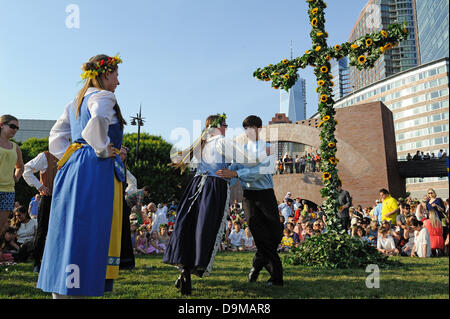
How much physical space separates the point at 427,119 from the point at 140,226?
74426mm

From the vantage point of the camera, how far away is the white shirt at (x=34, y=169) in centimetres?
523

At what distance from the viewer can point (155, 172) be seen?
32.5 m

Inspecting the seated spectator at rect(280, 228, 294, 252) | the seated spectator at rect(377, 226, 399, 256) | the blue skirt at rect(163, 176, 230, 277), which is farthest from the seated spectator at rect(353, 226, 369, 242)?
the blue skirt at rect(163, 176, 230, 277)

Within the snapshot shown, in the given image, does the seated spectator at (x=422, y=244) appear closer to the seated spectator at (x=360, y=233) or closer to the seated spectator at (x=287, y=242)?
the seated spectator at (x=360, y=233)

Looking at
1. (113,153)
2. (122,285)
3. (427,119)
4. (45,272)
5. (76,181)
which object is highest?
(427,119)

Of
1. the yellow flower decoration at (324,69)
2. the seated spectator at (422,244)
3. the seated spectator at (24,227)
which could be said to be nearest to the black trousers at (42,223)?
the seated spectator at (24,227)

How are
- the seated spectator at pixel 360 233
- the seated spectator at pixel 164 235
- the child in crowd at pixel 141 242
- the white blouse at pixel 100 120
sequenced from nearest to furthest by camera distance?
the white blouse at pixel 100 120 < the child in crowd at pixel 141 242 < the seated spectator at pixel 360 233 < the seated spectator at pixel 164 235

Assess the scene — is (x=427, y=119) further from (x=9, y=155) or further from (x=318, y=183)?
(x=9, y=155)

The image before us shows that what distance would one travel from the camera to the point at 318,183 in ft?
84.4

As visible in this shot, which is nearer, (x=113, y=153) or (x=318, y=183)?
(x=113, y=153)

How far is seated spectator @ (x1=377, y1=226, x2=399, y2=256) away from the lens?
29.9ft

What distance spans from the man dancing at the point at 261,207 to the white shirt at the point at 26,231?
608 centimetres
